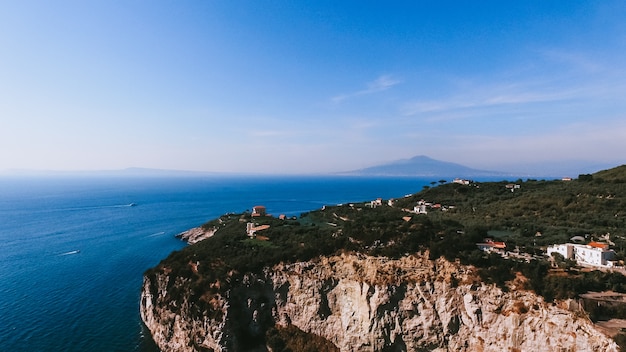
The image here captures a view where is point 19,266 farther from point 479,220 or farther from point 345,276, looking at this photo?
point 479,220

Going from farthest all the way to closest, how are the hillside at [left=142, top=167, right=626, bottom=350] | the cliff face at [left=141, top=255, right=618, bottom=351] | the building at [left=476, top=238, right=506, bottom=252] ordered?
the building at [left=476, top=238, right=506, bottom=252], the hillside at [left=142, top=167, right=626, bottom=350], the cliff face at [left=141, top=255, right=618, bottom=351]

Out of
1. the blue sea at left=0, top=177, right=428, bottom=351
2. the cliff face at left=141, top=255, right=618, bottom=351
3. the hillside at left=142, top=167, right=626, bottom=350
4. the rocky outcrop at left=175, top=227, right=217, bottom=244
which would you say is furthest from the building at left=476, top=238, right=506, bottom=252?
the rocky outcrop at left=175, top=227, right=217, bottom=244

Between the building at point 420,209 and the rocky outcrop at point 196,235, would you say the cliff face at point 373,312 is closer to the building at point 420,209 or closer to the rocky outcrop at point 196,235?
the building at point 420,209

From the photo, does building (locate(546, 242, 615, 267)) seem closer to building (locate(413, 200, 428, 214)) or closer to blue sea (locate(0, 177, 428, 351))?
building (locate(413, 200, 428, 214))

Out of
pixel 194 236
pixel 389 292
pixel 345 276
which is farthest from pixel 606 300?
pixel 194 236

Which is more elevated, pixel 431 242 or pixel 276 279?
pixel 431 242

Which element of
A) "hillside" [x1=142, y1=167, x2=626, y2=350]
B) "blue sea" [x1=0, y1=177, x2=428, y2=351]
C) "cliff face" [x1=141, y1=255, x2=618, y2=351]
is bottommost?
"blue sea" [x1=0, y1=177, x2=428, y2=351]

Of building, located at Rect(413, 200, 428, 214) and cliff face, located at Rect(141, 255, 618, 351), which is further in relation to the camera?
building, located at Rect(413, 200, 428, 214)
